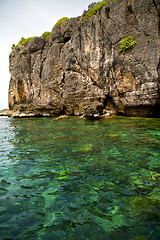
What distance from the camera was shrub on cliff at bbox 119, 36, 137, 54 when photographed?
20.0 meters

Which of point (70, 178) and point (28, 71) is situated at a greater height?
point (28, 71)

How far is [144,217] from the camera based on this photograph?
117 inches

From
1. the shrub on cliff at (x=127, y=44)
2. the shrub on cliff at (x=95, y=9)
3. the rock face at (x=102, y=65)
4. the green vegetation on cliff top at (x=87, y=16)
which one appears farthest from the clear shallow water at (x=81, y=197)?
the shrub on cliff at (x=95, y=9)

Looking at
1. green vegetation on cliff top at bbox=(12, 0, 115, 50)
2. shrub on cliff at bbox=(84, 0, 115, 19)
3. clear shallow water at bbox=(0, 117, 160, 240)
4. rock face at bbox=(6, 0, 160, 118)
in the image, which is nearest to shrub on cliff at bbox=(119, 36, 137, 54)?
rock face at bbox=(6, 0, 160, 118)

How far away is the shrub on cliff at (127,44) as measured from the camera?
20000 mm

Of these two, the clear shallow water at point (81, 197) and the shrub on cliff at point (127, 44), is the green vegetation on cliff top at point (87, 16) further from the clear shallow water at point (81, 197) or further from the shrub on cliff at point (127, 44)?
the clear shallow water at point (81, 197)

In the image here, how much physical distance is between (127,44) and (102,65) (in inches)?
204

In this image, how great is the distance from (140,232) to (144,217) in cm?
43

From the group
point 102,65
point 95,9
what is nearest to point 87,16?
point 95,9

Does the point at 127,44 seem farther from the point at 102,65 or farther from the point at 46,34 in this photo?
the point at 46,34

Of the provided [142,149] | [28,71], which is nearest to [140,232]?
[142,149]

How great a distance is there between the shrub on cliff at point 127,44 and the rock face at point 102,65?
1.72 ft

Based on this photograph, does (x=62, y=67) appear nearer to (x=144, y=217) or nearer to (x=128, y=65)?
(x=128, y=65)

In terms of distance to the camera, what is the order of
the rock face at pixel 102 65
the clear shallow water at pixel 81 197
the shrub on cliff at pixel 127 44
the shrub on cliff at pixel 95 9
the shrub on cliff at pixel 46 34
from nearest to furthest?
the clear shallow water at pixel 81 197 → the rock face at pixel 102 65 → the shrub on cliff at pixel 127 44 → the shrub on cliff at pixel 95 9 → the shrub on cliff at pixel 46 34
